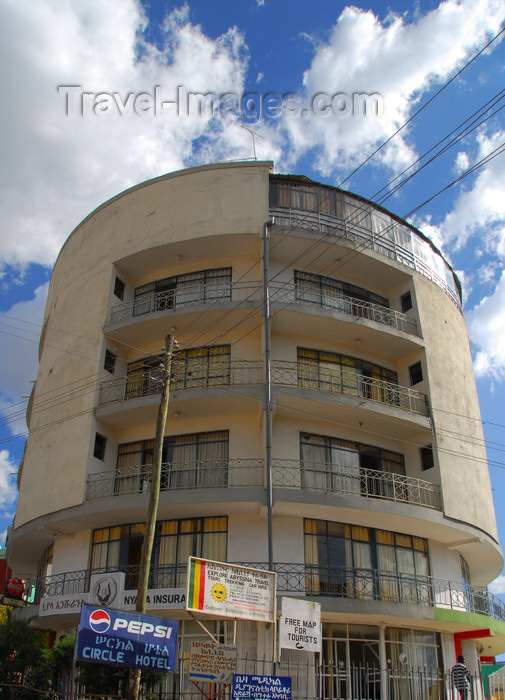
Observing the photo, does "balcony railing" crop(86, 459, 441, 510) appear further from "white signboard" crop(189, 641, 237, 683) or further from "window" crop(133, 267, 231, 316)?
"white signboard" crop(189, 641, 237, 683)

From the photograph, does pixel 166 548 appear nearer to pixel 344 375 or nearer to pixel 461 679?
pixel 344 375

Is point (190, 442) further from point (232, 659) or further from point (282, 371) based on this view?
point (232, 659)

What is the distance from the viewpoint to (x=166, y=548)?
22891 millimetres

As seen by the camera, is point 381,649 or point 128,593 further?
point 381,649

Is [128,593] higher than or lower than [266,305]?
lower

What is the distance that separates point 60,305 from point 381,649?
63.2ft

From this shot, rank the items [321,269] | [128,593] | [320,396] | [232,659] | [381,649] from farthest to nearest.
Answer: [321,269] → [320,396] → [381,649] → [128,593] → [232,659]

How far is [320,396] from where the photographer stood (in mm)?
23484

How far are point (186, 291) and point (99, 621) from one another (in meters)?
16.7

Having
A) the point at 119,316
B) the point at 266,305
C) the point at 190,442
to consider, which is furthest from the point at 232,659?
the point at 119,316

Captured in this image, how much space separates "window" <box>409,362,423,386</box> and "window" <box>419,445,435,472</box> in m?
2.93

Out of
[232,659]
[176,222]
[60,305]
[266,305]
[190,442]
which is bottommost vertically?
[232,659]

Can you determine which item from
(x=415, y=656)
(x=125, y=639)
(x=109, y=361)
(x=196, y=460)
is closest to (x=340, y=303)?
(x=196, y=460)

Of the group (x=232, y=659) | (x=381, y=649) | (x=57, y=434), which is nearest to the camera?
(x=232, y=659)
